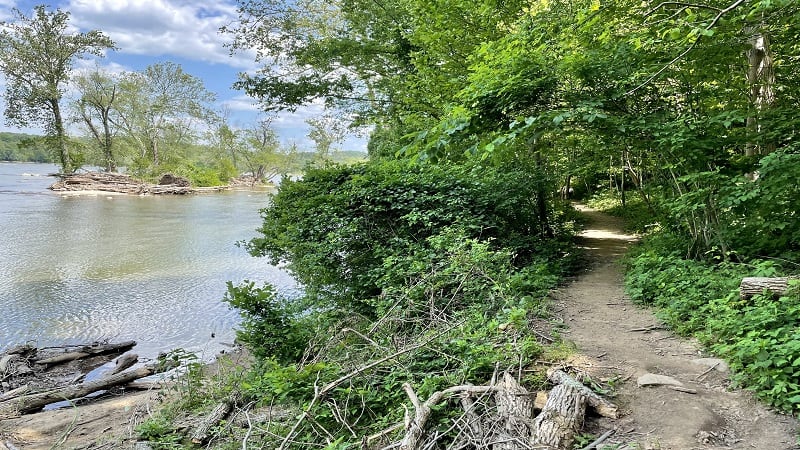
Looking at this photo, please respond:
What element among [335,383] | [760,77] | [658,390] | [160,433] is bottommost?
[160,433]

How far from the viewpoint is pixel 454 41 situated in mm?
8328

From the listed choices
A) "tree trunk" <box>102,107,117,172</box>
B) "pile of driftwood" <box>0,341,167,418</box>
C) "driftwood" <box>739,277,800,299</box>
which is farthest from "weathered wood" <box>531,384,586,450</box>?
"tree trunk" <box>102,107,117,172</box>

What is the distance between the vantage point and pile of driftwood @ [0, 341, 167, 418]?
18.2ft

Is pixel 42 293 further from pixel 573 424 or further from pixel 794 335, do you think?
pixel 794 335

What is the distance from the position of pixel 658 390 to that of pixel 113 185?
4068 centimetres

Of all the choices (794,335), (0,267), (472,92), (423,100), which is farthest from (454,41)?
(0,267)

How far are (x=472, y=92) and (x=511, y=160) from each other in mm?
2904

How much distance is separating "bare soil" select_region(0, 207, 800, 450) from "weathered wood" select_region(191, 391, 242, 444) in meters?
0.66

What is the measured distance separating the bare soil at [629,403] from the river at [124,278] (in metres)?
2.02

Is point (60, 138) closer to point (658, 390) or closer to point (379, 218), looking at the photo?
point (379, 218)

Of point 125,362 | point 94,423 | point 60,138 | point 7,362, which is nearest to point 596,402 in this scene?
point 94,423

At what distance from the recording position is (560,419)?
2.53m

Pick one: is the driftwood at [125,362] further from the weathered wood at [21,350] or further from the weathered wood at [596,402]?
the weathered wood at [596,402]

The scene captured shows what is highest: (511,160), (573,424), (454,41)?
(454,41)
